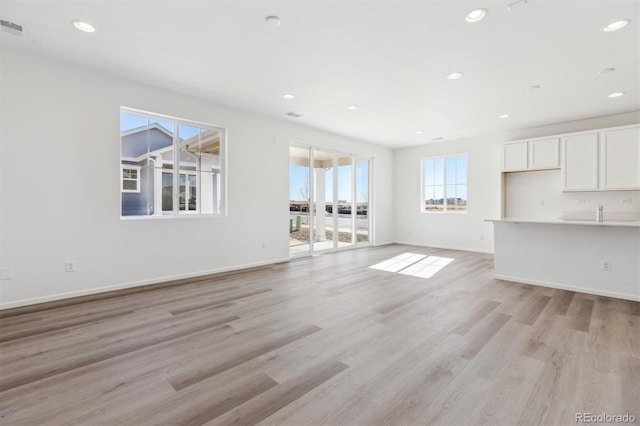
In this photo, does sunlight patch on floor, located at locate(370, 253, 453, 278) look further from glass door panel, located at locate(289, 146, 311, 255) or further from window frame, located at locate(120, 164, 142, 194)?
window frame, located at locate(120, 164, 142, 194)

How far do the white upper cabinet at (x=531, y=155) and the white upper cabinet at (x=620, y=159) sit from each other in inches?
26.4

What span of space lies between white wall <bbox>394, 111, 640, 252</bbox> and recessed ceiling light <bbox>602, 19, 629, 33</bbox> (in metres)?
3.78

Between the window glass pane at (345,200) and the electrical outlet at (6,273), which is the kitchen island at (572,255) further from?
the electrical outlet at (6,273)

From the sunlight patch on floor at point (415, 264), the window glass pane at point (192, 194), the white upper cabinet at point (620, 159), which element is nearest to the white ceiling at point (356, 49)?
the white upper cabinet at point (620, 159)

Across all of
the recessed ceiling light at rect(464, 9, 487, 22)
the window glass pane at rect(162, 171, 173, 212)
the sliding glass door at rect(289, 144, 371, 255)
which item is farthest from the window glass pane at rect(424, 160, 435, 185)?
the window glass pane at rect(162, 171, 173, 212)

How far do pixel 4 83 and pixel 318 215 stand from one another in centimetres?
522

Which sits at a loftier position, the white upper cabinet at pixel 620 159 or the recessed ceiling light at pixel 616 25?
the recessed ceiling light at pixel 616 25

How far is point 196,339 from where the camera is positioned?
2572 mm

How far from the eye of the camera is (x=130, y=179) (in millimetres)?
4188

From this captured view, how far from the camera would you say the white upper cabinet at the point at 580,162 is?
547 cm

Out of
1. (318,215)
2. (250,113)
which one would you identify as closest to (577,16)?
(250,113)

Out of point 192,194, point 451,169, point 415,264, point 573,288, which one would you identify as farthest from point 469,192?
point 192,194

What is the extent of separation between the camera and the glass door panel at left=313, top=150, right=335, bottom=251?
6.97m

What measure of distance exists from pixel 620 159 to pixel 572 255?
103 inches
